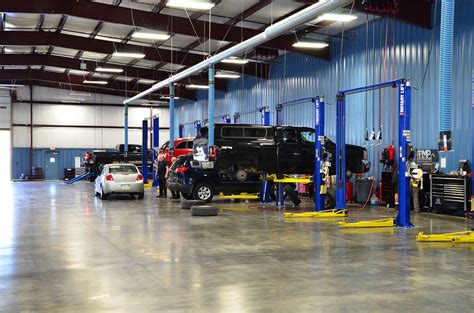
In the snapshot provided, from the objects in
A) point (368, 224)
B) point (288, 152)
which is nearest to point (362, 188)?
point (288, 152)

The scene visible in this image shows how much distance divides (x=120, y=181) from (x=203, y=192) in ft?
11.9

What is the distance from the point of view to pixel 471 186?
44.8ft

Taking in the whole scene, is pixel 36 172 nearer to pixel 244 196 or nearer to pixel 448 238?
pixel 244 196

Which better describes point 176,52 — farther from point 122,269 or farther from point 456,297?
point 456,297

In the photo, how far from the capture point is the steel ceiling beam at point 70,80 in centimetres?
3278

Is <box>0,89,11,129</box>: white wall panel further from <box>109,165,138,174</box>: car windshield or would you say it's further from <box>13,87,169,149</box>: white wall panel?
<box>109,165,138,174</box>: car windshield

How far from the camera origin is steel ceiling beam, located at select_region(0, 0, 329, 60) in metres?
17.0

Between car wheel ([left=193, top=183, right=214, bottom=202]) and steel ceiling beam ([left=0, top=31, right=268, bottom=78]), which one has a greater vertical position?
steel ceiling beam ([left=0, top=31, right=268, bottom=78])

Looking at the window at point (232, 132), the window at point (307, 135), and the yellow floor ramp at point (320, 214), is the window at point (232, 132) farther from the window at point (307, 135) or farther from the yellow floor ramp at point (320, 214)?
the yellow floor ramp at point (320, 214)

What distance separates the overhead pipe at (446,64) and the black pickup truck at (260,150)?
664 centimetres

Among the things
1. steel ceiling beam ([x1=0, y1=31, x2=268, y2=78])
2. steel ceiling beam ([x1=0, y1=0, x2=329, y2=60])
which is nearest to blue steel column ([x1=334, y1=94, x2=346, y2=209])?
steel ceiling beam ([x1=0, y1=0, x2=329, y2=60])

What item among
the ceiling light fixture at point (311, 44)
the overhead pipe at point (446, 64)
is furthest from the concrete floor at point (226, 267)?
the ceiling light fixture at point (311, 44)

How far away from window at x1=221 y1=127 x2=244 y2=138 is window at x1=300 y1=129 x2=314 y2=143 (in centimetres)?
194

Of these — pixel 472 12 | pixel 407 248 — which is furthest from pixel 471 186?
pixel 407 248
